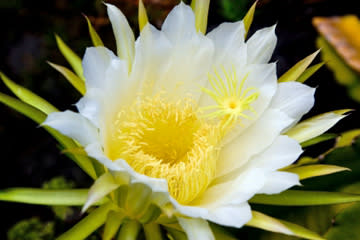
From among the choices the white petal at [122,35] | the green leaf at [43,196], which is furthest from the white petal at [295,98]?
the green leaf at [43,196]

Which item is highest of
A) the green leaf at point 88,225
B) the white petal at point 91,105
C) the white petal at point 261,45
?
the white petal at point 261,45

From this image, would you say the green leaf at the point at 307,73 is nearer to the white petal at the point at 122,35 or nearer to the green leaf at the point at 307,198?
the green leaf at the point at 307,198

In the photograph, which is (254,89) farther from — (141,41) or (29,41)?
(29,41)

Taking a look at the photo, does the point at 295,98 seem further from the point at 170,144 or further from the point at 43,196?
the point at 43,196

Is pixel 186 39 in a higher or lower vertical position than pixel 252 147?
higher

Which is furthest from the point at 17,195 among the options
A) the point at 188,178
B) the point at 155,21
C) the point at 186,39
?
the point at 155,21

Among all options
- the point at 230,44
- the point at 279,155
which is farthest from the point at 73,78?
the point at 279,155

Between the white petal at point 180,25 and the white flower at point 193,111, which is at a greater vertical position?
the white petal at point 180,25
